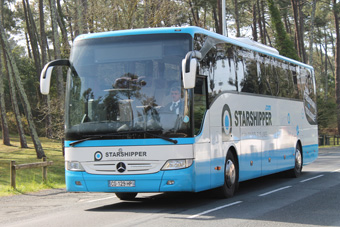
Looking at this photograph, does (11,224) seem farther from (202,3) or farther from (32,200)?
(202,3)

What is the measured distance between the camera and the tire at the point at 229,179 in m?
13.2

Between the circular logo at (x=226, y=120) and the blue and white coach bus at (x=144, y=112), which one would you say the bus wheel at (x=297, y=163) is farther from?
the blue and white coach bus at (x=144, y=112)

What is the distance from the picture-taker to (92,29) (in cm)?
2611

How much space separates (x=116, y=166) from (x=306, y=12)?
66723 millimetres

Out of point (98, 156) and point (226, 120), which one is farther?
point (226, 120)

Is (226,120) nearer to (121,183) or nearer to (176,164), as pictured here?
(176,164)

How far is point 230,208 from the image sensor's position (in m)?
11.5

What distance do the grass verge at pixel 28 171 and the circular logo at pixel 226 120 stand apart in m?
6.72

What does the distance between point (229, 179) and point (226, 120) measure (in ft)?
4.47

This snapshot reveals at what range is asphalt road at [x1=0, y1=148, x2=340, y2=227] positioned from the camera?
391 inches

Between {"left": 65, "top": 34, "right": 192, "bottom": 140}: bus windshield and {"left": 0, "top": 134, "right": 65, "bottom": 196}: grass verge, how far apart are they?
604cm

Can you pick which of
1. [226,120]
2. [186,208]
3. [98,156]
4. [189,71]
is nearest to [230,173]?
[226,120]

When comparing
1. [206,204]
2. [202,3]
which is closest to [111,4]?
[206,204]

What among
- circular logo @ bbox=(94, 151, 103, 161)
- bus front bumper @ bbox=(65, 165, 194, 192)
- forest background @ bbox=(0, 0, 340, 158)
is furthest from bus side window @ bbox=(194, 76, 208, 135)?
forest background @ bbox=(0, 0, 340, 158)
